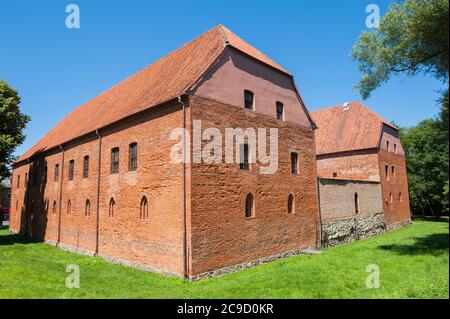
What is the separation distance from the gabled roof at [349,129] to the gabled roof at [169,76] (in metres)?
13.6

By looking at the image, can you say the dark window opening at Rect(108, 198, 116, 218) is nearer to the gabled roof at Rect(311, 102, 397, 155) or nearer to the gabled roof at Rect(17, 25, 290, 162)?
the gabled roof at Rect(17, 25, 290, 162)

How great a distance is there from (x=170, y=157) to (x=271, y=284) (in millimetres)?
6224

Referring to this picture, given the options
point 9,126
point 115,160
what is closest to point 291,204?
point 115,160

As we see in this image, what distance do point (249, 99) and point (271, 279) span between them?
27.9 feet

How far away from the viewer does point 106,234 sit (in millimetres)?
16828

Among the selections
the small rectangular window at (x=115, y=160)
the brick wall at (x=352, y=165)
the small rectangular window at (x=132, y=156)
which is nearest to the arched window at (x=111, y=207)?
the small rectangular window at (x=115, y=160)

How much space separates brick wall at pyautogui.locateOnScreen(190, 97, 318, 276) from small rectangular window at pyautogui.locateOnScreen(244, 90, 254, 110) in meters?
0.37

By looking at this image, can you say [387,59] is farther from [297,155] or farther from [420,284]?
[420,284]

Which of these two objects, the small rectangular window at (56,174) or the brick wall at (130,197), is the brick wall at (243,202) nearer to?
the brick wall at (130,197)

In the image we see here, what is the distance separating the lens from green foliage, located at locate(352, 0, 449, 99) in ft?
41.0

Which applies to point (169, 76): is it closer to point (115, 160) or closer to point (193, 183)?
point (115, 160)

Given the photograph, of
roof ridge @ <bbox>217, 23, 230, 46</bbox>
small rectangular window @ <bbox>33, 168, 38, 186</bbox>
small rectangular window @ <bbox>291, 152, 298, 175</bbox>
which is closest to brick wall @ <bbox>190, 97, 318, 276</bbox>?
small rectangular window @ <bbox>291, 152, 298, 175</bbox>

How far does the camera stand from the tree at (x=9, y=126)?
20766 millimetres

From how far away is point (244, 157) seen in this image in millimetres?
14820
